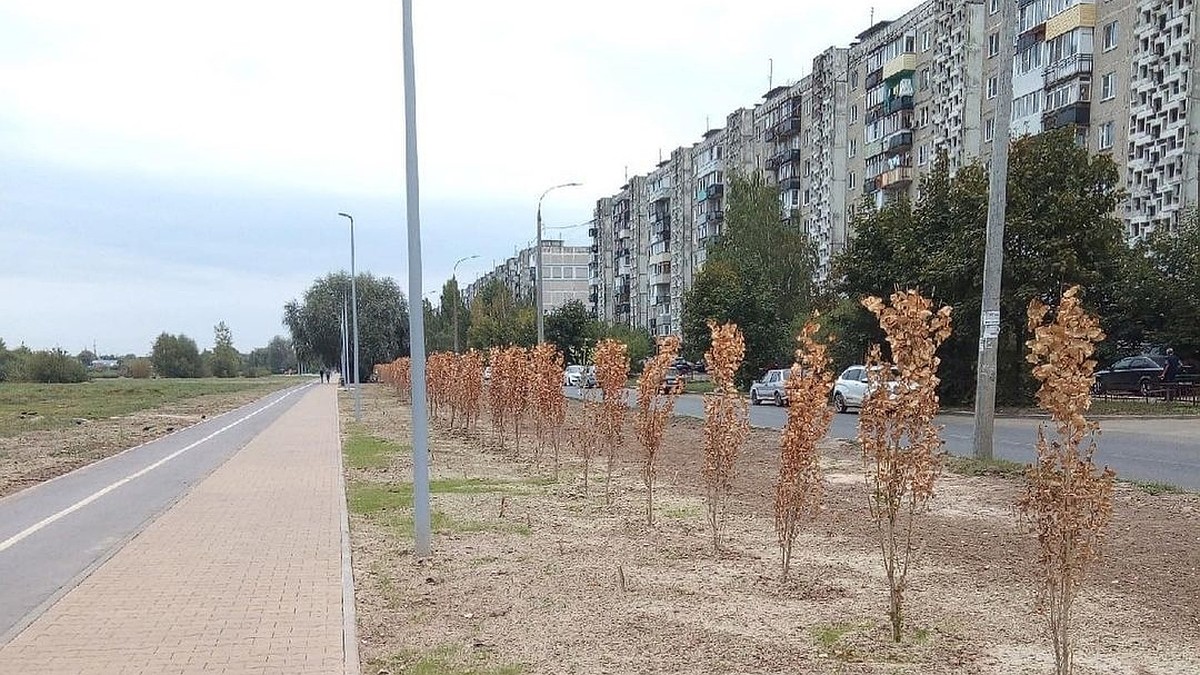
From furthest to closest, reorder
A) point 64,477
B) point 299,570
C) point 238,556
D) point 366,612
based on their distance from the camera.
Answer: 1. point 64,477
2. point 238,556
3. point 299,570
4. point 366,612

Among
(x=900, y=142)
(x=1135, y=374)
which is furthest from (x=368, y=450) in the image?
(x=900, y=142)

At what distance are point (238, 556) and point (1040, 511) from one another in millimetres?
6381

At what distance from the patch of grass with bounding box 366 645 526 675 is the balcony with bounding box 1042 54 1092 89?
40794 mm

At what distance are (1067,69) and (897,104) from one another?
11.6 meters

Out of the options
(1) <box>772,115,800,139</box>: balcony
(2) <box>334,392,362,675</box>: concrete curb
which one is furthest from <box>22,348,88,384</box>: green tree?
(2) <box>334,392,362,675</box>: concrete curb

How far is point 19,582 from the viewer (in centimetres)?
744

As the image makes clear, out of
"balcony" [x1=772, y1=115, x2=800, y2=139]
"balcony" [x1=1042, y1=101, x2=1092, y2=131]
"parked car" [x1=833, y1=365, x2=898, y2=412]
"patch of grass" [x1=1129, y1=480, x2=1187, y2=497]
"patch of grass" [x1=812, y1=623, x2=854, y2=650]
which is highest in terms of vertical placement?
"balcony" [x1=772, y1=115, x2=800, y2=139]

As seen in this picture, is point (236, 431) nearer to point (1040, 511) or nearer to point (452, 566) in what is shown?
point (452, 566)

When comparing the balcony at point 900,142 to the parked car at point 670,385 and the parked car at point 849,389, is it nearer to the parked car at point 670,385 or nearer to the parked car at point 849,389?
the parked car at point 849,389

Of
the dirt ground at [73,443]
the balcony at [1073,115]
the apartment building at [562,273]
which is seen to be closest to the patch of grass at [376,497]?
the dirt ground at [73,443]

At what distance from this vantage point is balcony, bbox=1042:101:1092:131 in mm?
38719

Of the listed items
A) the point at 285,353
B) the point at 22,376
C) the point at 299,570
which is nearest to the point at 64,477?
the point at 299,570

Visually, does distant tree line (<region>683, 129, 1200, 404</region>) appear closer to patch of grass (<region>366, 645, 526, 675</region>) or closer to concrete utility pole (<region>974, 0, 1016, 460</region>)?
concrete utility pole (<region>974, 0, 1016, 460</region>)

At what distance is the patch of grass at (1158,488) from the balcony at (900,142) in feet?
136
